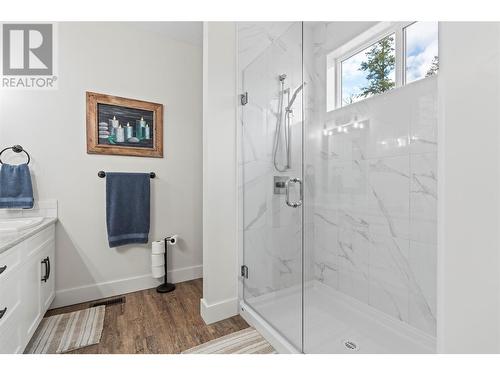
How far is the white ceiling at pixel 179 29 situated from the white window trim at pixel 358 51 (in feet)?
4.10

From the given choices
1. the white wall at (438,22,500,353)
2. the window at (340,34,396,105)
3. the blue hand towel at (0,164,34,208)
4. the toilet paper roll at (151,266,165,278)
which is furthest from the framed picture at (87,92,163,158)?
the white wall at (438,22,500,353)

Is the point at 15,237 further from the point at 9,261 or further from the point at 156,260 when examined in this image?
the point at 156,260

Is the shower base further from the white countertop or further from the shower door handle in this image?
the white countertop

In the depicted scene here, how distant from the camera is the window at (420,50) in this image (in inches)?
59.9

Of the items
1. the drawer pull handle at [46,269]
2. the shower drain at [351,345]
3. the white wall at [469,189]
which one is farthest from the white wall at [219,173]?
the white wall at [469,189]

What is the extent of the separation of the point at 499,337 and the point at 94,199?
7.80ft

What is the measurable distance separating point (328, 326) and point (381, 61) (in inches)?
73.7

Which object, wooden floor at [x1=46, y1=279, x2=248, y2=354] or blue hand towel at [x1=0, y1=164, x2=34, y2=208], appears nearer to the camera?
wooden floor at [x1=46, y1=279, x2=248, y2=354]

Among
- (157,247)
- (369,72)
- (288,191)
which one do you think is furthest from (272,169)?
(157,247)

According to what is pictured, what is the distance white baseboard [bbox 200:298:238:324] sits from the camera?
166 centimetres

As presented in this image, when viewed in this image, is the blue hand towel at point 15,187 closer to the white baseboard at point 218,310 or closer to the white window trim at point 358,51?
the white baseboard at point 218,310

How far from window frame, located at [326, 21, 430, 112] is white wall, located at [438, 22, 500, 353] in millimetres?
1503
